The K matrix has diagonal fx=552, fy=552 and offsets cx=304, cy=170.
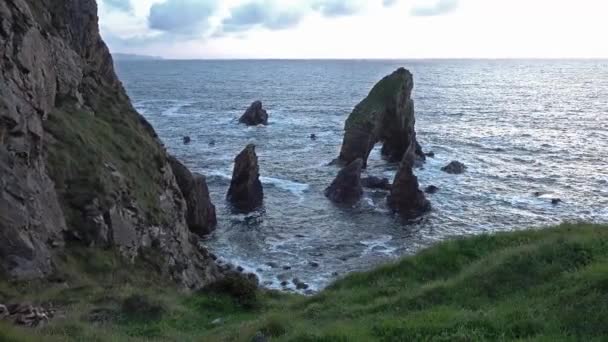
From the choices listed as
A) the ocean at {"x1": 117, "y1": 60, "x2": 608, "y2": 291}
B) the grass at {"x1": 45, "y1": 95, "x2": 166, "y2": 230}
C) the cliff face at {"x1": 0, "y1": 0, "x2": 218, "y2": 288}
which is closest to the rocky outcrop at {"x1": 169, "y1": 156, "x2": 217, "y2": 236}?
the ocean at {"x1": 117, "y1": 60, "x2": 608, "y2": 291}

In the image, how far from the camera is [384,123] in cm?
7975

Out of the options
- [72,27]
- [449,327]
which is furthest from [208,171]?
[449,327]

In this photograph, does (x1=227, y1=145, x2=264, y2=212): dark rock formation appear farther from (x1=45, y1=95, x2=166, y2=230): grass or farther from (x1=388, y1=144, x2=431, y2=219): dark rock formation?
(x1=45, y1=95, x2=166, y2=230): grass

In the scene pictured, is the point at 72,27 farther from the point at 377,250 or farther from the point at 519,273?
the point at 519,273

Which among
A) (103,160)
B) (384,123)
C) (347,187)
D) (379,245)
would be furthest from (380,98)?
(103,160)

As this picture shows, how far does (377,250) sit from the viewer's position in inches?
1769

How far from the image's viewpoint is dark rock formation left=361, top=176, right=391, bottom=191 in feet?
209

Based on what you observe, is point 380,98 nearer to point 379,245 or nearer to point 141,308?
point 379,245

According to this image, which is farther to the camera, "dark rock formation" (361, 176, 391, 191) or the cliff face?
"dark rock formation" (361, 176, 391, 191)

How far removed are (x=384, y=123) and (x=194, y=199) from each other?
38.8 meters

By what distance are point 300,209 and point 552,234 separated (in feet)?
116

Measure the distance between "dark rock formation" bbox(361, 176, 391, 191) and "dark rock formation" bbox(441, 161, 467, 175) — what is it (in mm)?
10379

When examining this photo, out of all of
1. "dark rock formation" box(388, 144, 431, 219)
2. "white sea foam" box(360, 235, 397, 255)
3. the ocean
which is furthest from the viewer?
"dark rock formation" box(388, 144, 431, 219)

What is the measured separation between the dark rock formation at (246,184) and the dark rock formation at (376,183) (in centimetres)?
1331
